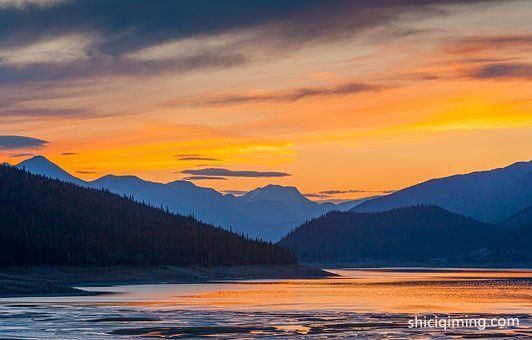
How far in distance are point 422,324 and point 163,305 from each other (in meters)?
35.0

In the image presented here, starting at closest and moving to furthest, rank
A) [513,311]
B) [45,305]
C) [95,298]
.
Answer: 1. [513,311]
2. [45,305]
3. [95,298]

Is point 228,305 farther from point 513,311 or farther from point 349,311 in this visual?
point 513,311

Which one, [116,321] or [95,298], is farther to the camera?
[95,298]

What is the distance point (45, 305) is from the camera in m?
107

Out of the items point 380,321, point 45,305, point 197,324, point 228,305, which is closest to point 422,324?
point 380,321

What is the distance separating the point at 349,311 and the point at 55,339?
35669mm

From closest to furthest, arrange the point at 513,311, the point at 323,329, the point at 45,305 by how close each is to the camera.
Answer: the point at 323,329 < the point at 513,311 < the point at 45,305

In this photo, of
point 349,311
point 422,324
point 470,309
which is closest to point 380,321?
point 422,324

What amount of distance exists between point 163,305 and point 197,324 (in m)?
27.5

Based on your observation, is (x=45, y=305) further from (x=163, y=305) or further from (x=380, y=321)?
(x=380, y=321)

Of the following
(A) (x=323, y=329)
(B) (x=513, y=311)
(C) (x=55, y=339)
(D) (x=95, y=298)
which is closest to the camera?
(C) (x=55, y=339)

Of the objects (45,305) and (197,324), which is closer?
(197,324)

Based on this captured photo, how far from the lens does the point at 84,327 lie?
79188 mm

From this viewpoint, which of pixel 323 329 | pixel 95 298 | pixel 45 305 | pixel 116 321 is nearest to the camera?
pixel 323 329
